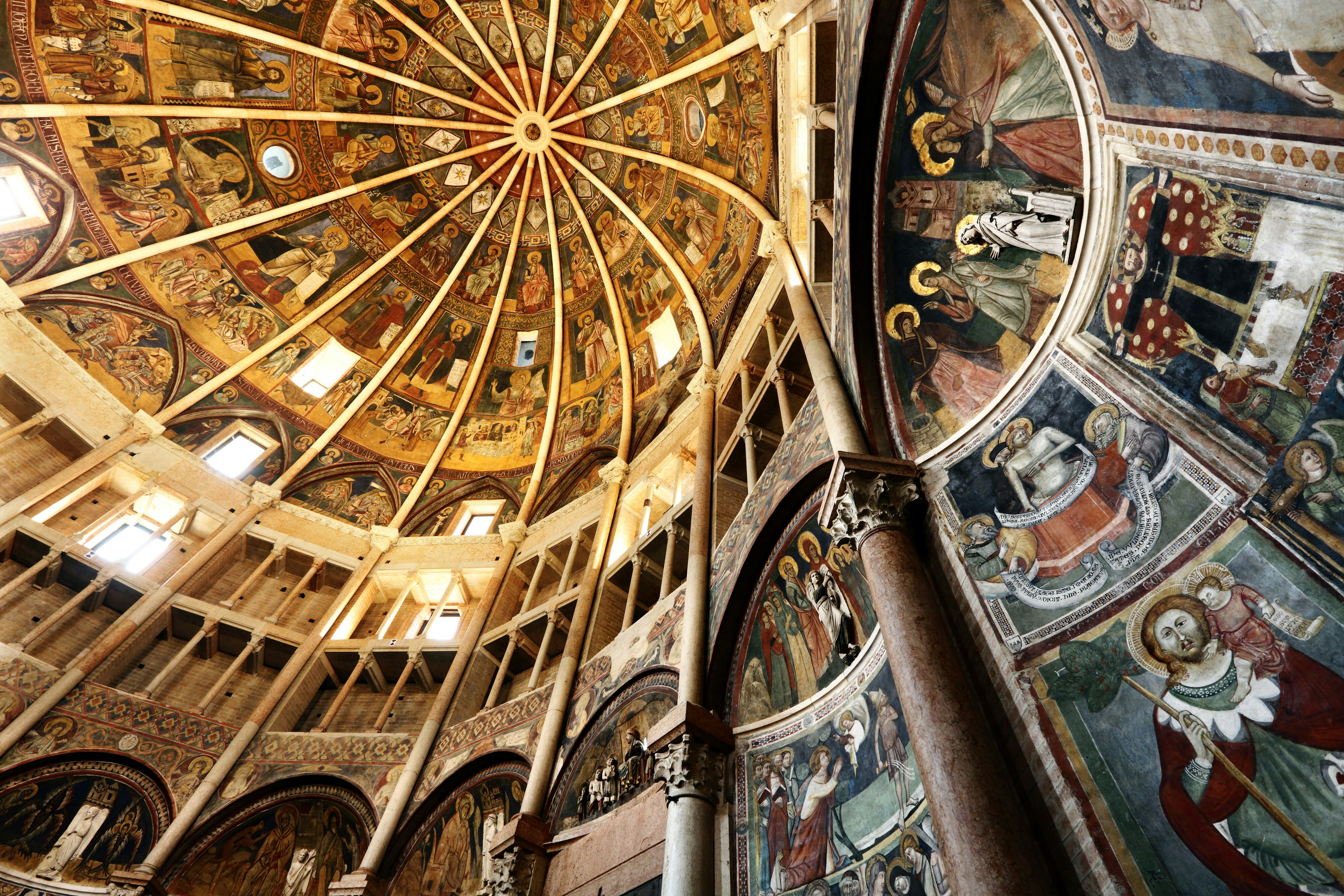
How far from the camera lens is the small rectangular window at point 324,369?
64.7 ft

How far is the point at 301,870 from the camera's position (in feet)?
39.0

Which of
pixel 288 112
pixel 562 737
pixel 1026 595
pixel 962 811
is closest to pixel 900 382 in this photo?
pixel 1026 595

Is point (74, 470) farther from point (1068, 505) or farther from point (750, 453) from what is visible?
point (1068, 505)

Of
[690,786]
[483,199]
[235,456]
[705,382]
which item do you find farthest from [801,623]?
[483,199]

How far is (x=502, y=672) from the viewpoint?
43.5 feet

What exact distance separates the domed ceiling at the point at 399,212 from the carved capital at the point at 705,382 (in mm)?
1641

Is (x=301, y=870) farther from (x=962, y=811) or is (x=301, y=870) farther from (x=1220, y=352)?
(x=1220, y=352)

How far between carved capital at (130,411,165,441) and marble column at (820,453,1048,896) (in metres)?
16.3

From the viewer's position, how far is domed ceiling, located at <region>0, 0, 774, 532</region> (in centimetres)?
1642

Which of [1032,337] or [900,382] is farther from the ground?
[900,382]

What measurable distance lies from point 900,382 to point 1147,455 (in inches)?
127

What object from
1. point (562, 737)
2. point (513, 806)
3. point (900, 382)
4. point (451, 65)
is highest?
point (451, 65)

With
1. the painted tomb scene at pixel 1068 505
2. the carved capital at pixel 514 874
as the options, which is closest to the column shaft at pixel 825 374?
the painted tomb scene at pixel 1068 505

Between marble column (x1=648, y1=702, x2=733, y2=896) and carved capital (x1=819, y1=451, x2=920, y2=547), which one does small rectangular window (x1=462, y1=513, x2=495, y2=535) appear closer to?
marble column (x1=648, y1=702, x2=733, y2=896)
